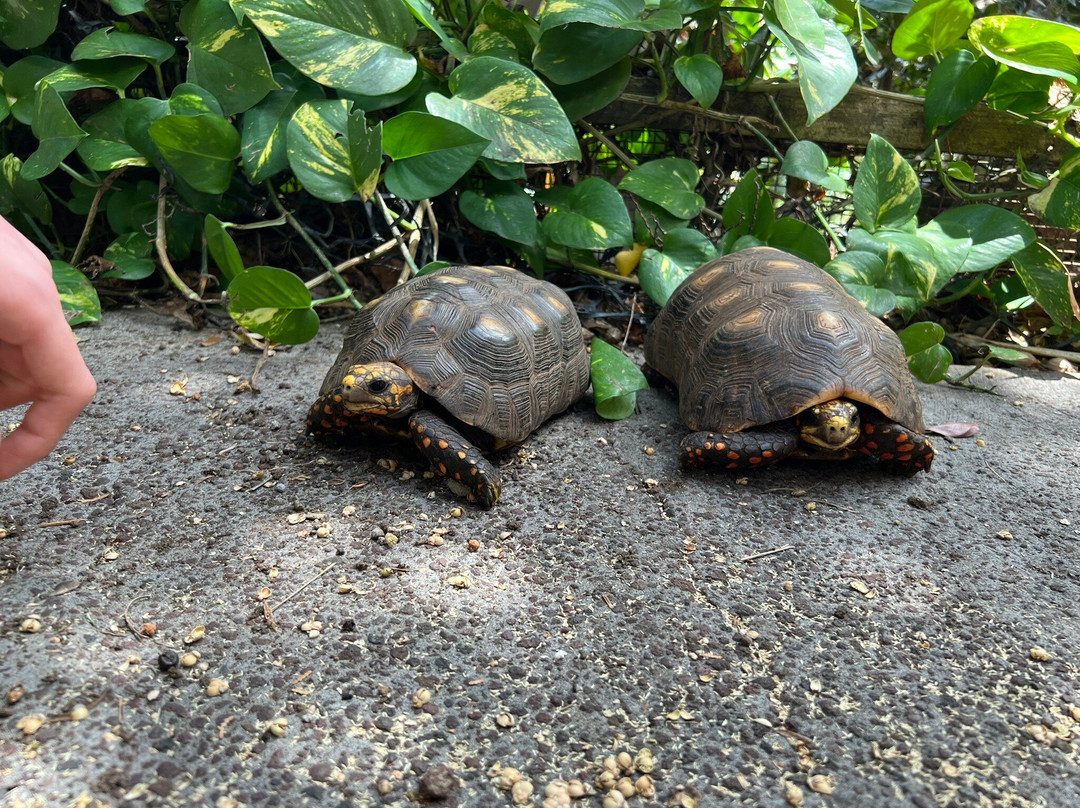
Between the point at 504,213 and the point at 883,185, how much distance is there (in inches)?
60.9

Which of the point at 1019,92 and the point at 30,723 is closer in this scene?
the point at 30,723

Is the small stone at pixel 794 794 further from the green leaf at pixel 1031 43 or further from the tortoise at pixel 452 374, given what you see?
the green leaf at pixel 1031 43

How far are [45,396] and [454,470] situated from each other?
988 millimetres

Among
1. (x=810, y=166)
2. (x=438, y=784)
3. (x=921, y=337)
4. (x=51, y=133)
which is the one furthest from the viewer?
(x=810, y=166)

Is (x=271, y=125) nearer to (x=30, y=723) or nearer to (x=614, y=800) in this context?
(x=30, y=723)

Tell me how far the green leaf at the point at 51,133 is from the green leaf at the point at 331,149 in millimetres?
976

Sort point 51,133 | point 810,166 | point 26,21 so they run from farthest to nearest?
1. point 810,166
2. point 26,21
3. point 51,133

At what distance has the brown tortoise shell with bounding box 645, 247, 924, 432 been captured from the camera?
206 cm

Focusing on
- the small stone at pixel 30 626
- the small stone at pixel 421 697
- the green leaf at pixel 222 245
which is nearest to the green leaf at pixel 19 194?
the green leaf at pixel 222 245

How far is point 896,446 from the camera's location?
207 centimetres

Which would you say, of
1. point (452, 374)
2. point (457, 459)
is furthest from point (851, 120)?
point (457, 459)

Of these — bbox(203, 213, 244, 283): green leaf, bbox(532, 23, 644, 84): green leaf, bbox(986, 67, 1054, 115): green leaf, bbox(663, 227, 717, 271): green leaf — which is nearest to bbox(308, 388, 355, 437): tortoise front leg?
bbox(203, 213, 244, 283): green leaf

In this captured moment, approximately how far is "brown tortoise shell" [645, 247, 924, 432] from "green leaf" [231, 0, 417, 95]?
1.39 meters

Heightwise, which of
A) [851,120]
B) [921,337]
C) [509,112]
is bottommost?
[921,337]
